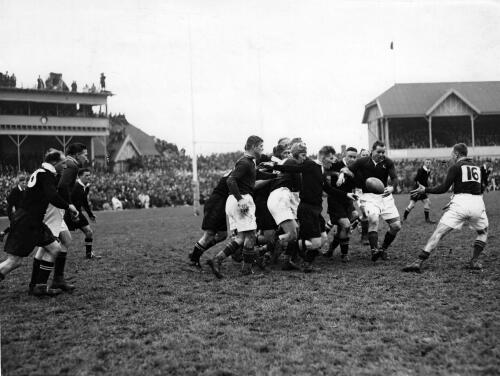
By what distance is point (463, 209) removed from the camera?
7000mm

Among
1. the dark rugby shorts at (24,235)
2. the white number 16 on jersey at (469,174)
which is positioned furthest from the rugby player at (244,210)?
the white number 16 on jersey at (469,174)

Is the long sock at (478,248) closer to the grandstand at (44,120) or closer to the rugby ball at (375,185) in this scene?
the rugby ball at (375,185)

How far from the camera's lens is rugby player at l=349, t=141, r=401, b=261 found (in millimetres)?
8234

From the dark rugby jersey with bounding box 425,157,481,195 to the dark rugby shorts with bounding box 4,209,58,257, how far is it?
5551 millimetres

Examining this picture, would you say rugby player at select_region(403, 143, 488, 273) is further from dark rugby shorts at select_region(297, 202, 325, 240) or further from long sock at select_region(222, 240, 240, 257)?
long sock at select_region(222, 240, 240, 257)

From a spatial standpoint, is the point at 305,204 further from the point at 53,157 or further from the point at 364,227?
the point at 53,157

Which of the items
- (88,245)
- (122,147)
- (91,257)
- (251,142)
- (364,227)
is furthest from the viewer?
(122,147)

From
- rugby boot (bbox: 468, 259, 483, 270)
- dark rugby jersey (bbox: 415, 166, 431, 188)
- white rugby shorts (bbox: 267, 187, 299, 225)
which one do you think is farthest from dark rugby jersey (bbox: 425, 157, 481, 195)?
dark rugby jersey (bbox: 415, 166, 431, 188)

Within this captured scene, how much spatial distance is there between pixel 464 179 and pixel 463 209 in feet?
1.50

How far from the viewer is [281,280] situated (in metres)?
7.04

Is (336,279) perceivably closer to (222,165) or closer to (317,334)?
(317,334)

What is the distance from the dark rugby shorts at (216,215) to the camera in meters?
7.96

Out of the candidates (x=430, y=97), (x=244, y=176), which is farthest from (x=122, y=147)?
(x=244, y=176)

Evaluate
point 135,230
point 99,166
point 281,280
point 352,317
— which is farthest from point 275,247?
point 99,166
